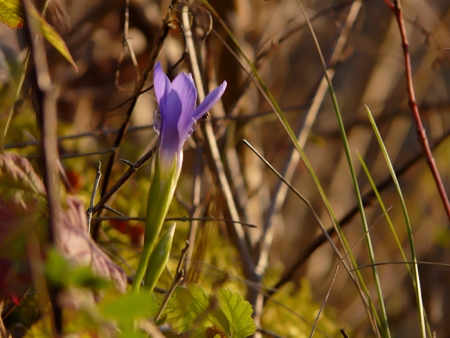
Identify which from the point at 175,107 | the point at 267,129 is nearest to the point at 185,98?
the point at 175,107

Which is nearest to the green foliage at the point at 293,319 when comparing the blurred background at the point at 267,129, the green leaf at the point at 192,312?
the blurred background at the point at 267,129

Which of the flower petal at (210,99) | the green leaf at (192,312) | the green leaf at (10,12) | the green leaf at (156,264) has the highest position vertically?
the green leaf at (10,12)

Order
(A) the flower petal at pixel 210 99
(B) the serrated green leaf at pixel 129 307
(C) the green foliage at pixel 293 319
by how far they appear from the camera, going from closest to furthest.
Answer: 1. (B) the serrated green leaf at pixel 129 307
2. (A) the flower petal at pixel 210 99
3. (C) the green foliage at pixel 293 319

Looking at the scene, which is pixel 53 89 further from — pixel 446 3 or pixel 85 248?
pixel 446 3

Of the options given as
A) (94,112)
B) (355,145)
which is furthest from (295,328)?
(355,145)

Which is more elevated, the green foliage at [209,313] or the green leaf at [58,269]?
the green leaf at [58,269]

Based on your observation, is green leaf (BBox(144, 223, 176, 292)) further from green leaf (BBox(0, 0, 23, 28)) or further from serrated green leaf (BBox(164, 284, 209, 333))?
green leaf (BBox(0, 0, 23, 28))

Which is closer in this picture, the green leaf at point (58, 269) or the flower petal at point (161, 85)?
the green leaf at point (58, 269)

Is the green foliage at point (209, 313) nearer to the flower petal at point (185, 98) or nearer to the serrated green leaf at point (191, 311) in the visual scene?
the serrated green leaf at point (191, 311)
